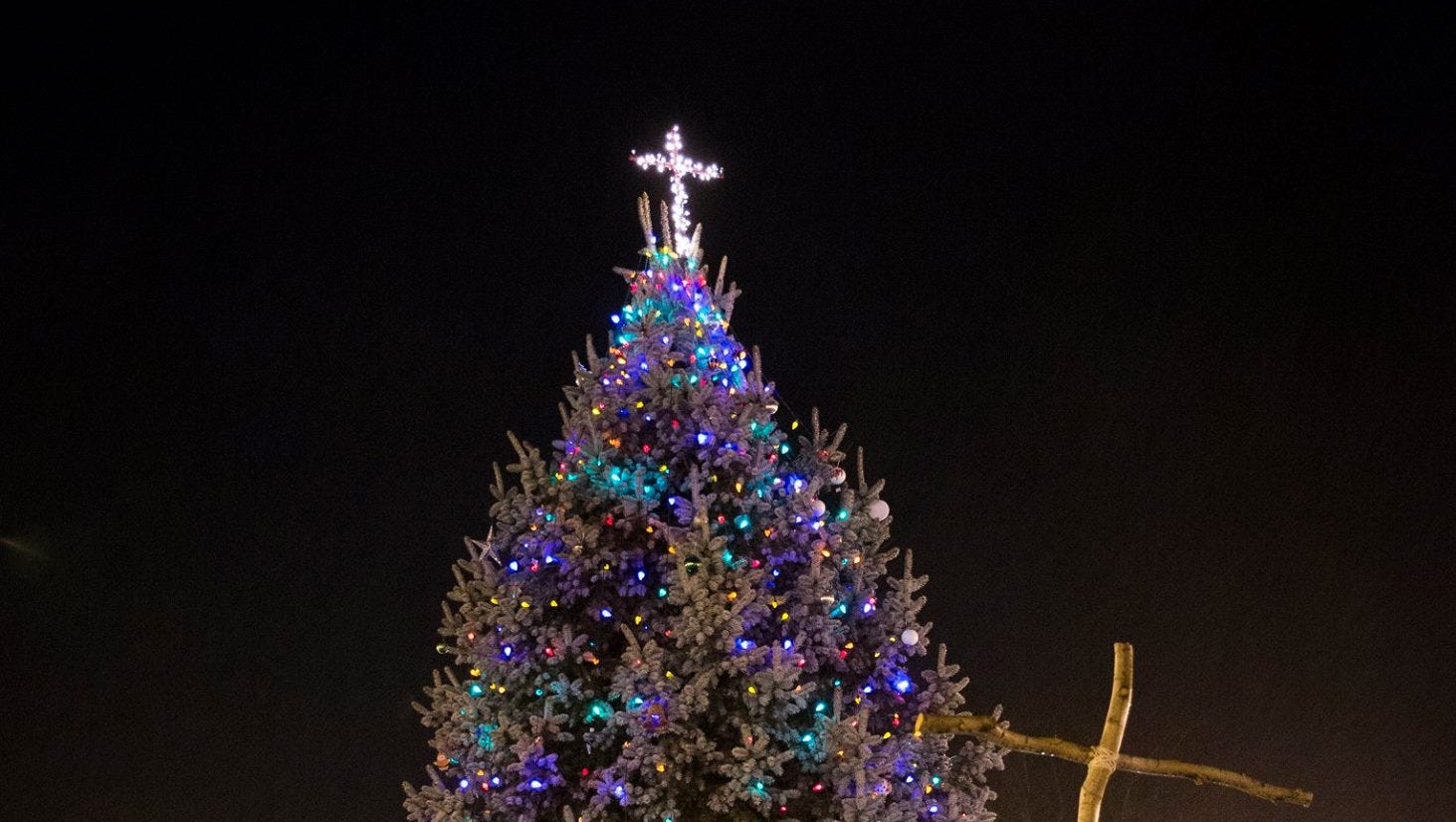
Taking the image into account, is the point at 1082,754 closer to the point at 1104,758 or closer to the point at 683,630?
the point at 1104,758

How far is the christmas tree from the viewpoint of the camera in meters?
4.40

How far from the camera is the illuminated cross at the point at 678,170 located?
527 centimetres

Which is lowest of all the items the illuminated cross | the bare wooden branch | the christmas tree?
the bare wooden branch

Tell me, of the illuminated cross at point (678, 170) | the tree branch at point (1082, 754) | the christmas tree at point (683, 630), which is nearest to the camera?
the tree branch at point (1082, 754)

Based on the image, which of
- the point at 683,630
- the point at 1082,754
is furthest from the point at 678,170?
the point at 1082,754

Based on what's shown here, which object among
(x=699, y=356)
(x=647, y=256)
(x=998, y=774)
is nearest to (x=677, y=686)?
(x=699, y=356)

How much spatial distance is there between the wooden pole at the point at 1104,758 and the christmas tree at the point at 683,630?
1.05 m

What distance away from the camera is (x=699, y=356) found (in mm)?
4961

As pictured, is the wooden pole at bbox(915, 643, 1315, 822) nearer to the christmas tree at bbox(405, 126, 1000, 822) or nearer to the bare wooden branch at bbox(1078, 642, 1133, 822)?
the bare wooden branch at bbox(1078, 642, 1133, 822)

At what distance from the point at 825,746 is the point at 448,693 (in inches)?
55.1

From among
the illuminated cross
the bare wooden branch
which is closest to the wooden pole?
the bare wooden branch

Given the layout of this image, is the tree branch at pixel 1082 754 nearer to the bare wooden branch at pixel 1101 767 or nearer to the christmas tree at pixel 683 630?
the bare wooden branch at pixel 1101 767

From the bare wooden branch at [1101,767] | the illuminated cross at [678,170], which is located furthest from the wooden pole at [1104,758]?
the illuminated cross at [678,170]

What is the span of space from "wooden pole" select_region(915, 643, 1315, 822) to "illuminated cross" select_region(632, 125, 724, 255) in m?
2.49
